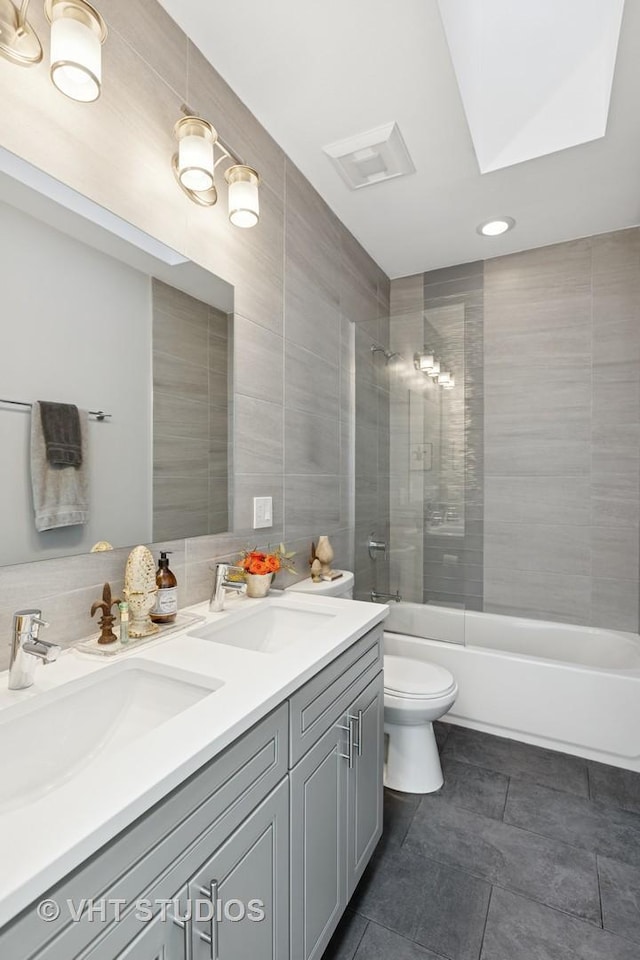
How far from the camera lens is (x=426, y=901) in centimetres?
139

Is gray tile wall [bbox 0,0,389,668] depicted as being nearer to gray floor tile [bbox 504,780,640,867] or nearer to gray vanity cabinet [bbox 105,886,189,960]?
gray vanity cabinet [bbox 105,886,189,960]

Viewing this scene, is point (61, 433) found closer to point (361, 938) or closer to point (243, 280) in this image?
point (243, 280)

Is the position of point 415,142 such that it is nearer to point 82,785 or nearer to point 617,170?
point 617,170

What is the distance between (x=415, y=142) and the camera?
1938mm

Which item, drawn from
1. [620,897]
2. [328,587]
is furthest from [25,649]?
[620,897]

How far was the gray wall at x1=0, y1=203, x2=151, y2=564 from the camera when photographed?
99 cm

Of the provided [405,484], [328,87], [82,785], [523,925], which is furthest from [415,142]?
[523,925]

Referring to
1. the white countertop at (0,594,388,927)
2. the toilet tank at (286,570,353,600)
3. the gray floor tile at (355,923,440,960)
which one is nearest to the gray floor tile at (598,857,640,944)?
the gray floor tile at (355,923,440,960)

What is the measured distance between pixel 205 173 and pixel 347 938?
7.03 ft

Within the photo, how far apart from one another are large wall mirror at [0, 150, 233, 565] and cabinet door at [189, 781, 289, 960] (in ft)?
2.27

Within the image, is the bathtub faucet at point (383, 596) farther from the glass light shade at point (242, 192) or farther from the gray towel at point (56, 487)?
the glass light shade at point (242, 192)

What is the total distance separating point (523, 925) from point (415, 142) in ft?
8.92

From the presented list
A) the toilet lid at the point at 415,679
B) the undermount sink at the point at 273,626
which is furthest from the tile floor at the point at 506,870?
the undermount sink at the point at 273,626

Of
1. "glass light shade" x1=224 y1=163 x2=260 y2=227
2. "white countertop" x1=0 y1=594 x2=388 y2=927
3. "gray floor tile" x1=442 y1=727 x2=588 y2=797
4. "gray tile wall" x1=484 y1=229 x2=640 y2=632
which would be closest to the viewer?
"white countertop" x1=0 y1=594 x2=388 y2=927
